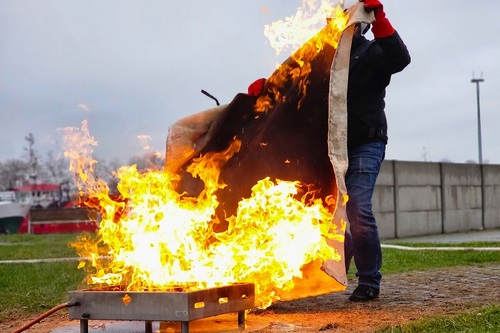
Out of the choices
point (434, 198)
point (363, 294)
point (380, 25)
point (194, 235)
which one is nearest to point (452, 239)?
point (434, 198)

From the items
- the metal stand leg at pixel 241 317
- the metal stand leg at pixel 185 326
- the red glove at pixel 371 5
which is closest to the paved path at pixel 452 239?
the red glove at pixel 371 5

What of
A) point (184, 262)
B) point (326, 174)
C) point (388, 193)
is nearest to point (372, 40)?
point (326, 174)

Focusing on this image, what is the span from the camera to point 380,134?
5676 millimetres

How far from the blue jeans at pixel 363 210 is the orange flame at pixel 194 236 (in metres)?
0.44

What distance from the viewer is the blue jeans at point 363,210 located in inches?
220

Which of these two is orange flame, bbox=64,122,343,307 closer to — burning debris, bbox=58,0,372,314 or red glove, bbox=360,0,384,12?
burning debris, bbox=58,0,372,314

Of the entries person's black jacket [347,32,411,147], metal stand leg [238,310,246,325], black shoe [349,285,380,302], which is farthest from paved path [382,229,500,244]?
metal stand leg [238,310,246,325]

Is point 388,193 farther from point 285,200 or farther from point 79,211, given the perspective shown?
point 79,211

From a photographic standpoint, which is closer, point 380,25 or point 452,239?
point 380,25

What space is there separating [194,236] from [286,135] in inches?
45.9

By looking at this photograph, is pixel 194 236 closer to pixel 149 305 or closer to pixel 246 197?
pixel 246 197

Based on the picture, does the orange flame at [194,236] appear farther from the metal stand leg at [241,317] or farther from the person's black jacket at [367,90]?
the person's black jacket at [367,90]

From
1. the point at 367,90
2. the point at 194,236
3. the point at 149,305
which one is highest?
the point at 367,90

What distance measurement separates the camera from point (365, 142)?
18.6ft
